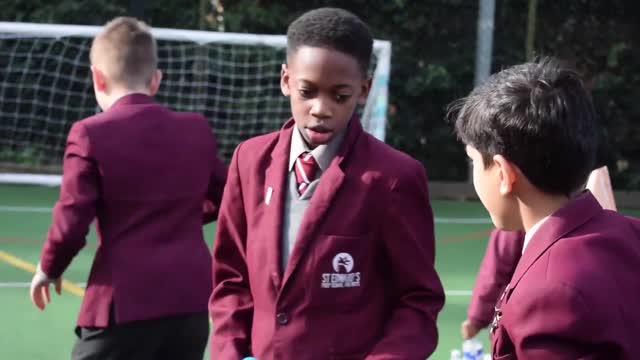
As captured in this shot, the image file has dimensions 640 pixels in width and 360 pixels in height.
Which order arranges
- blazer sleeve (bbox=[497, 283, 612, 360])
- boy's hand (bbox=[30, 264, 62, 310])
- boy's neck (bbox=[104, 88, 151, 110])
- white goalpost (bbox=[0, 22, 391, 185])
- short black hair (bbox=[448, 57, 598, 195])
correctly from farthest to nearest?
1. white goalpost (bbox=[0, 22, 391, 185])
2. boy's neck (bbox=[104, 88, 151, 110])
3. boy's hand (bbox=[30, 264, 62, 310])
4. short black hair (bbox=[448, 57, 598, 195])
5. blazer sleeve (bbox=[497, 283, 612, 360])

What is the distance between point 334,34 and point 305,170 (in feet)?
1.01

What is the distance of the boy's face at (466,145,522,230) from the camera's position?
6.28 feet

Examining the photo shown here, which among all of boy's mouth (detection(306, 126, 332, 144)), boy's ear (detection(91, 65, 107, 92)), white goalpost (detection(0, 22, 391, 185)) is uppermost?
boy's mouth (detection(306, 126, 332, 144))

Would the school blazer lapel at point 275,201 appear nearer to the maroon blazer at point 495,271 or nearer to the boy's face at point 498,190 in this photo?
the boy's face at point 498,190

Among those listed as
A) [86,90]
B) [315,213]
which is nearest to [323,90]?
[315,213]

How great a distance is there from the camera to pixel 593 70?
12297 mm

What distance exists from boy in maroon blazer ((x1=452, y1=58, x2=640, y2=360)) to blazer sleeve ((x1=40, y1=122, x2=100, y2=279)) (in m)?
1.48

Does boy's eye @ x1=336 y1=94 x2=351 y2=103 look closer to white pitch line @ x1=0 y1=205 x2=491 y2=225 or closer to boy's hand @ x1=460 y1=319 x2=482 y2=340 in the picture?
boy's hand @ x1=460 y1=319 x2=482 y2=340

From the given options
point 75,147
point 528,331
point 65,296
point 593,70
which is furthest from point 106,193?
point 593,70

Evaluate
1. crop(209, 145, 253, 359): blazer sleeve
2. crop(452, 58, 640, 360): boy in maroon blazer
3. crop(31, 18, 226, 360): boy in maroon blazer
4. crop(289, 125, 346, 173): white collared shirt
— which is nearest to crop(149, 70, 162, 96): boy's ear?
crop(31, 18, 226, 360): boy in maroon blazer

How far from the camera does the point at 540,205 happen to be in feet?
6.27

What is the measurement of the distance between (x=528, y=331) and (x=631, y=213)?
1017cm

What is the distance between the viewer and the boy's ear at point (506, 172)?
74.8 inches

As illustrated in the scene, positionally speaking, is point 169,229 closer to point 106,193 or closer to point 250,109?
point 106,193
